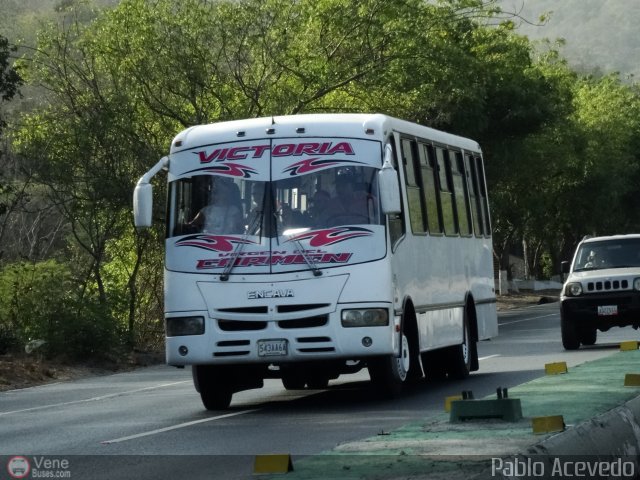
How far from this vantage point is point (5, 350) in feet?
89.1

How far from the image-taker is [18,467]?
1136cm

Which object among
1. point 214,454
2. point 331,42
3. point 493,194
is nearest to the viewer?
point 214,454

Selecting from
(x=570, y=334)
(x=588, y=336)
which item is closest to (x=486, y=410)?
(x=570, y=334)

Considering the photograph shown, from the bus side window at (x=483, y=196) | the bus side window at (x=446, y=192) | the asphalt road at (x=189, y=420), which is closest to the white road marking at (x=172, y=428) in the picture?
the asphalt road at (x=189, y=420)

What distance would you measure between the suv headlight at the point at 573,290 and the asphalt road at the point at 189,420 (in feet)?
5.01

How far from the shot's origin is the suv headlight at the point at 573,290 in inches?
1007

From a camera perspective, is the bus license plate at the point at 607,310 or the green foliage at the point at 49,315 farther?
the green foliage at the point at 49,315

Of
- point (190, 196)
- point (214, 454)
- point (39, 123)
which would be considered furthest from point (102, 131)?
point (214, 454)

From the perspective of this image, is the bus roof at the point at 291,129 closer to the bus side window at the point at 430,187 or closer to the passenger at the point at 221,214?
the passenger at the point at 221,214

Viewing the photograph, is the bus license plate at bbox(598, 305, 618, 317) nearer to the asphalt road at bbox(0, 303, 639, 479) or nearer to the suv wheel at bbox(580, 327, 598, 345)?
the suv wheel at bbox(580, 327, 598, 345)

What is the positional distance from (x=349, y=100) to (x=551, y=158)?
76.8 ft

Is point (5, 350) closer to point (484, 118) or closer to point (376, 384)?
point (376, 384)

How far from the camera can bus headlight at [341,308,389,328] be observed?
50.2 ft

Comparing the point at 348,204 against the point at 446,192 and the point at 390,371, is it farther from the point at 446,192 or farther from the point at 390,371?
the point at 446,192
